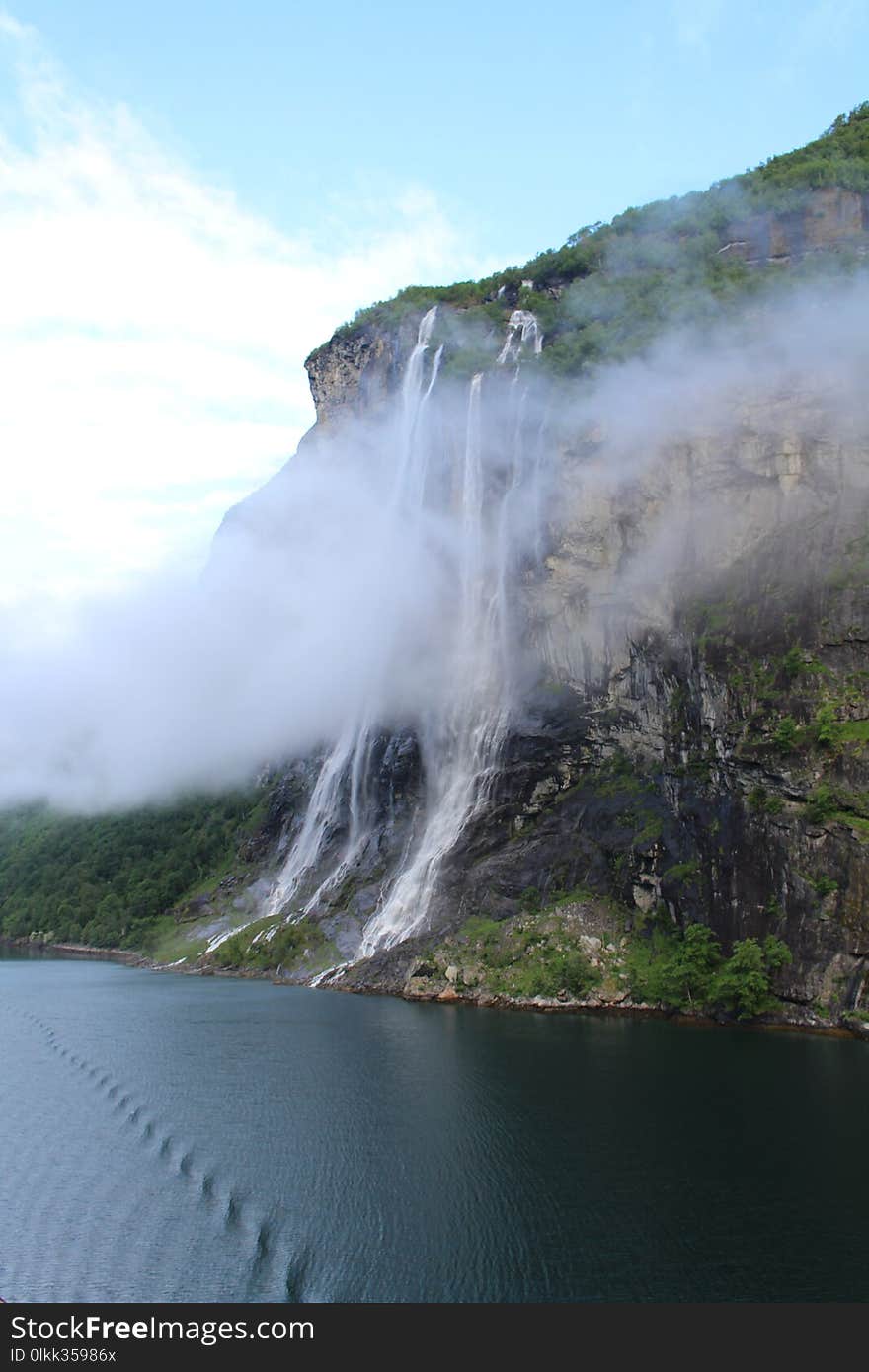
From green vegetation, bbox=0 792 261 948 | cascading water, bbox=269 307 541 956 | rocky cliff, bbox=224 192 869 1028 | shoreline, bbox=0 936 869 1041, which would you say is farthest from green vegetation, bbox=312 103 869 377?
green vegetation, bbox=0 792 261 948

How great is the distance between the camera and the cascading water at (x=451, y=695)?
63719 millimetres

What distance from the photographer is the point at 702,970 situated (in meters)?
45.8

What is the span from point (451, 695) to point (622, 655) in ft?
53.3

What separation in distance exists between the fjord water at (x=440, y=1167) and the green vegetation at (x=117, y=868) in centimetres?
6216

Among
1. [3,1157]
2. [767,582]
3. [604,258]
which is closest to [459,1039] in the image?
[3,1157]

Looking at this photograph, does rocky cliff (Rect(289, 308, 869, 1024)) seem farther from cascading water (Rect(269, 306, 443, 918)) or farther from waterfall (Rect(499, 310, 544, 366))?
waterfall (Rect(499, 310, 544, 366))

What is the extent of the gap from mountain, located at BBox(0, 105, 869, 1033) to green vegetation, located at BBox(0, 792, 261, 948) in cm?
1390

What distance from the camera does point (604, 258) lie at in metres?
80.8

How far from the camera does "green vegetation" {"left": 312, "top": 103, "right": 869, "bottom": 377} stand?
6594cm

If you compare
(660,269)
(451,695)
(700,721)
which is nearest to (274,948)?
(451,695)

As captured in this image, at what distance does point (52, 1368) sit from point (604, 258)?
83.8 metres

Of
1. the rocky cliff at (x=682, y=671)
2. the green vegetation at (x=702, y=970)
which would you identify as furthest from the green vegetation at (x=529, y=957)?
the green vegetation at (x=702, y=970)

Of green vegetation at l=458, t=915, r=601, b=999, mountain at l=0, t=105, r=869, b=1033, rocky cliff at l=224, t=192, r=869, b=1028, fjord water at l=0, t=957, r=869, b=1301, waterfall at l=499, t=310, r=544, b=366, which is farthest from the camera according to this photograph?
waterfall at l=499, t=310, r=544, b=366

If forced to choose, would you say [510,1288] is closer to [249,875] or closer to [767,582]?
[767,582]
